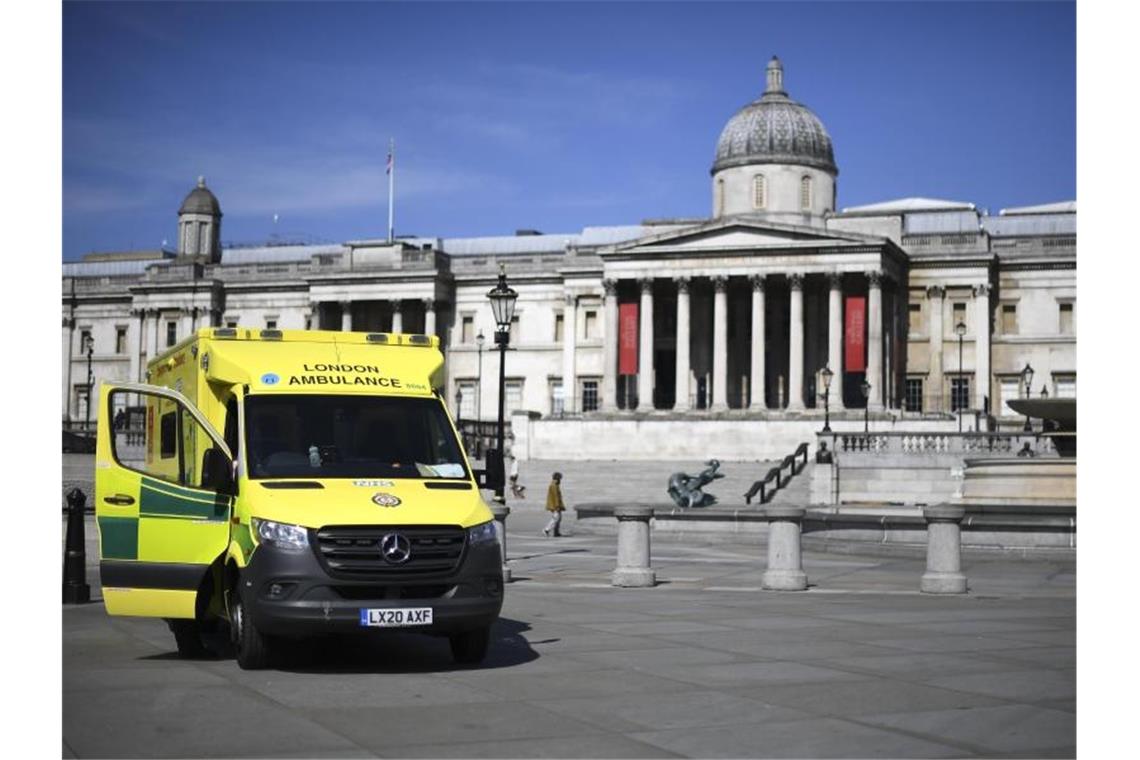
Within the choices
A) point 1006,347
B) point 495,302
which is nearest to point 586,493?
point 1006,347

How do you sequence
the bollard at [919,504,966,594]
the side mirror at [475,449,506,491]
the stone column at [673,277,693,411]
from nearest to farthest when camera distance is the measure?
the side mirror at [475,449,506,491] < the bollard at [919,504,966,594] < the stone column at [673,277,693,411]

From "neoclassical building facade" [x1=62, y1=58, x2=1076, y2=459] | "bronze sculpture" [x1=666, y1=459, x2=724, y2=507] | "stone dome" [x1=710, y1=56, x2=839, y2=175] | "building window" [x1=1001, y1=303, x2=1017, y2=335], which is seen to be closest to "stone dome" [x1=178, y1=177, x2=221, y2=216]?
"neoclassical building facade" [x1=62, y1=58, x2=1076, y2=459]

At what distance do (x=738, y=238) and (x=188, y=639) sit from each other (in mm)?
70448

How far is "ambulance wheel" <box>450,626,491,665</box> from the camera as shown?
14898 millimetres

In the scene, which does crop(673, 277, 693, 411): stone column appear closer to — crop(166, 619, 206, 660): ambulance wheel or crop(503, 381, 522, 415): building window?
crop(503, 381, 522, 415): building window

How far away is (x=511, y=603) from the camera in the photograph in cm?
2203

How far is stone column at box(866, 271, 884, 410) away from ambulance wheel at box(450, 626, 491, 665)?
225ft

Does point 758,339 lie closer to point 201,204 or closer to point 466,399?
point 466,399

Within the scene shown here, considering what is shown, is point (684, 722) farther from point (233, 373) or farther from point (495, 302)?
point (495, 302)

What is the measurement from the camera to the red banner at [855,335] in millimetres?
80875

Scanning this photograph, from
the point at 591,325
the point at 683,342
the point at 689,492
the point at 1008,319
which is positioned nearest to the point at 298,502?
the point at 689,492

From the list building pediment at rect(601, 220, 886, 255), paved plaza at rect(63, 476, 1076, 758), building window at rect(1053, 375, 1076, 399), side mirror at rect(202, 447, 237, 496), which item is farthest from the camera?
building window at rect(1053, 375, 1076, 399)

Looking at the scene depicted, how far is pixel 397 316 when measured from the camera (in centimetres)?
9644
